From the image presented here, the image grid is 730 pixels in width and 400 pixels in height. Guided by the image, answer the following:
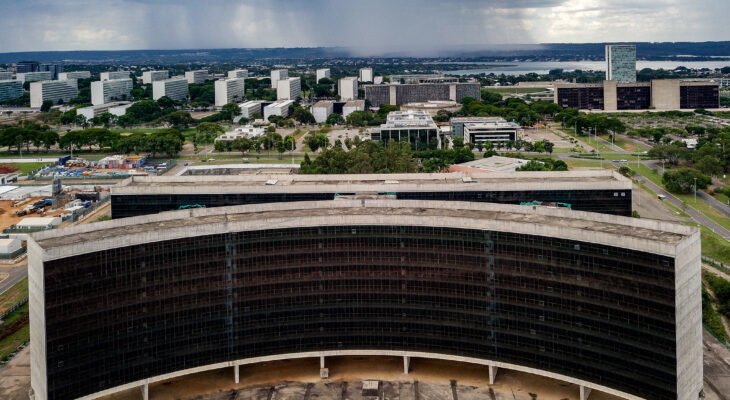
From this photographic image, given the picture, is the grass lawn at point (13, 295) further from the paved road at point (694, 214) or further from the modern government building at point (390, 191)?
the paved road at point (694, 214)

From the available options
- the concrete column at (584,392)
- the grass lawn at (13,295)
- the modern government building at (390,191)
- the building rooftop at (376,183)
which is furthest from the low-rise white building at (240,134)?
the concrete column at (584,392)

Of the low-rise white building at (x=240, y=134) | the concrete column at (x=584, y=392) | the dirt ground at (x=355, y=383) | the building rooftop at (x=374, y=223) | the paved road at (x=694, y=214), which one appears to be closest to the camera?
the building rooftop at (x=374, y=223)

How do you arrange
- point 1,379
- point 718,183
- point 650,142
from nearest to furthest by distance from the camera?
point 1,379 < point 718,183 < point 650,142

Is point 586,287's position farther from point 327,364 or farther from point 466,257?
point 327,364

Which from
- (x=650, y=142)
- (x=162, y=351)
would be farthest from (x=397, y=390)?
(x=650, y=142)

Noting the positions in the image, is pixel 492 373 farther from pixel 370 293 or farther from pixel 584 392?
pixel 370 293
